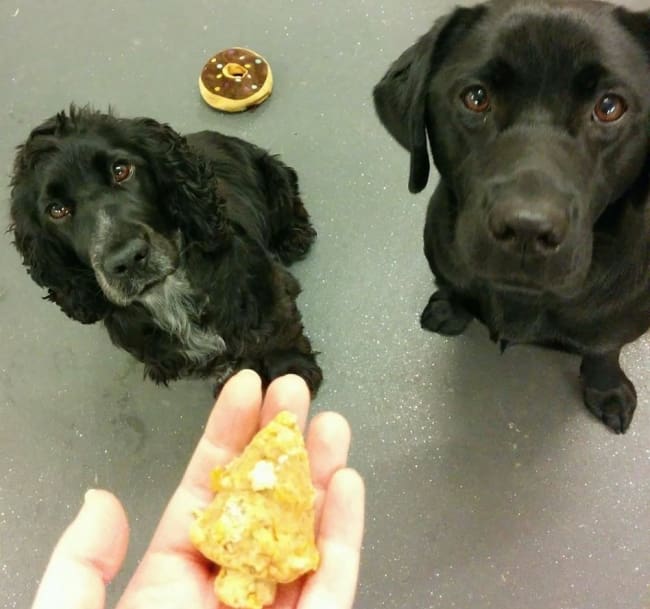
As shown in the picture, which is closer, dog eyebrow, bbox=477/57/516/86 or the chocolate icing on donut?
dog eyebrow, bbox=477/57/516/86

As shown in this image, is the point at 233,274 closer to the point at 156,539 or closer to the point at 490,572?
the point at 156,539

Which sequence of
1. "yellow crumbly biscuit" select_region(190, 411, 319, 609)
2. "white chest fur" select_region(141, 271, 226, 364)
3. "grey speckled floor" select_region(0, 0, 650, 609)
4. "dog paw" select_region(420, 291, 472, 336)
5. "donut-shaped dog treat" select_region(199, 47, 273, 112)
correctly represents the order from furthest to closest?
"donut-shaped dog treat" select_region(199, 47, 273, 112), "dog paw" select_region(420, 291, 472, 336), "grey speckled floor" select_region(0, 0, 650, 609), "white chest fur" select_region(141, 271, 226, 364), "yellow crumbly biscuit" select_region(190, 411, 319, 609)

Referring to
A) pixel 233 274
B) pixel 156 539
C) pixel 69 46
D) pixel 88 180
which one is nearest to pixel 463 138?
pixel 233 274

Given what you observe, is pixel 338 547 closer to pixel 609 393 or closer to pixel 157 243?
pixel 157 243

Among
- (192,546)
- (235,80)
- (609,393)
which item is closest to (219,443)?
(192,546)

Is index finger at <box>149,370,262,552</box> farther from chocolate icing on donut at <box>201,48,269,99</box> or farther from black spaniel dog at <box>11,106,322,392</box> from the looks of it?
chocolate icing on donut at <box>201,48,269,99</box>

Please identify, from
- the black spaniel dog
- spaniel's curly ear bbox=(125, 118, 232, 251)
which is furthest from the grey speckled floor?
spaniel's curly ear bbox=(125, 118, 232, 251)

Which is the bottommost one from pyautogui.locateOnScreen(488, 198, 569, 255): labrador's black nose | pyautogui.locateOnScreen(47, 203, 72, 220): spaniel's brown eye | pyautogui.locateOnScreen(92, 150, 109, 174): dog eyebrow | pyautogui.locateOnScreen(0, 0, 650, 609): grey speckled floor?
pyautogui.locateOnScreen(0, 0, 650, 609): grey speckled floor
